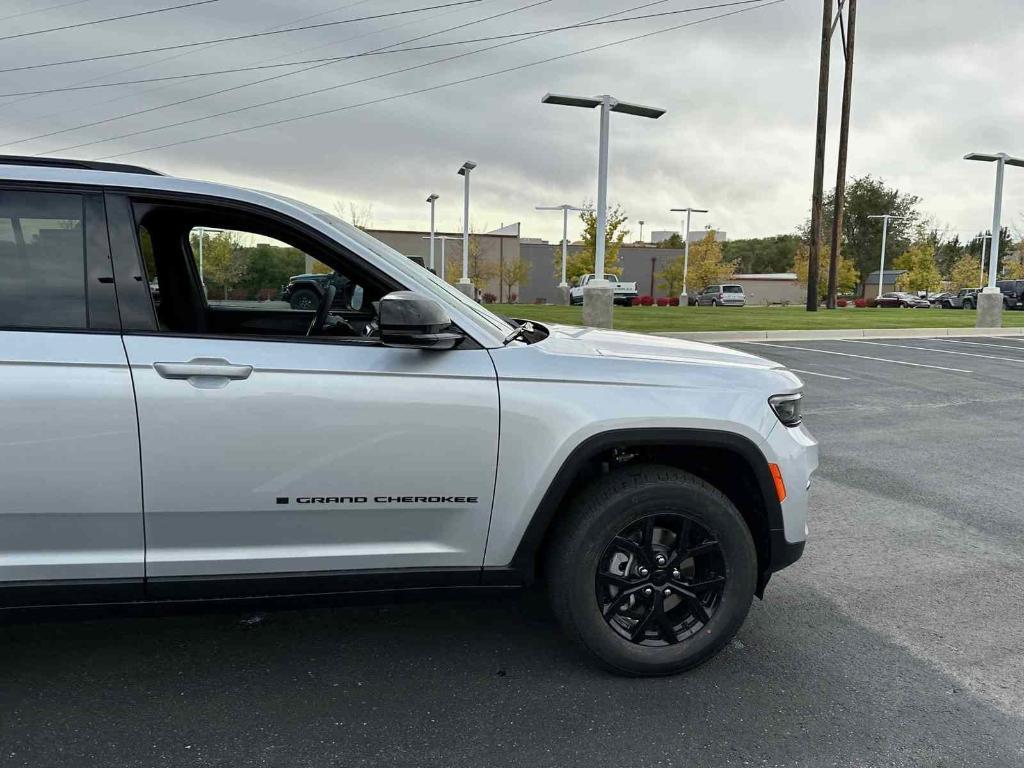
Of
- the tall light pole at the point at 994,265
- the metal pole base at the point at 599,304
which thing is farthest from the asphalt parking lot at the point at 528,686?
the tall light pole at the point at 994,265

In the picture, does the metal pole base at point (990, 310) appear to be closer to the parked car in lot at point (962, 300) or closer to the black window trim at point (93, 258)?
the black window trim at point (93, 258)

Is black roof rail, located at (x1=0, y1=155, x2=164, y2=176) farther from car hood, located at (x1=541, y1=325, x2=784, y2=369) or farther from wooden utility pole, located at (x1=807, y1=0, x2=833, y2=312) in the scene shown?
wooden utility pole, located at (x1=807, y1=0, x2=833, y2=312)

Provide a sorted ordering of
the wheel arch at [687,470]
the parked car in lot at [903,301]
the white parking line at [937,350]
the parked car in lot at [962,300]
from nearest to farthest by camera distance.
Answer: the wheel arch at [687,470] < the white parking line at [937,350] < the parked car in lot at [962,300] < the parked car in lot at [903,301]

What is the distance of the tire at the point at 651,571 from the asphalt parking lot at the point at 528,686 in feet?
0.48

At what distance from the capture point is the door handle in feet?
8.50

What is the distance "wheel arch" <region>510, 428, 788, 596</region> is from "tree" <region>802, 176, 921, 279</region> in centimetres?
8982

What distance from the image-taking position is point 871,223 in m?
87.7

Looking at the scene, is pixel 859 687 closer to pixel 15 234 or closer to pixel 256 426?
pixel 256 426

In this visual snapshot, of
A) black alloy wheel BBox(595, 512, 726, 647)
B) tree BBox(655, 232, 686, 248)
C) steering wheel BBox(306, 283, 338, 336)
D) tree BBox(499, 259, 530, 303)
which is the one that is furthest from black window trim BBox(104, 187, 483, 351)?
tree BBox(655, 232, 686, 248)

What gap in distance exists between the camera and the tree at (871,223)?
286 ft

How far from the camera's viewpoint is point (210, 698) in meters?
2.89

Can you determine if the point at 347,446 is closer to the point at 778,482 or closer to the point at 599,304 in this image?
→ the point at 778,482

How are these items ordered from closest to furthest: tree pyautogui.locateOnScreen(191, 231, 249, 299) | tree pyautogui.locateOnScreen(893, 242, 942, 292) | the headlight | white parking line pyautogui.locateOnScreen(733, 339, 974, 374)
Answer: the headlight
tree pyautogui.locateOnScreen(191, 231, 249, 299)
white parking line pyautogui.locateOnScreen(733, 339, 974, 374)
tree pyautogui.locateOnScreen(893, 242, 942, 292)

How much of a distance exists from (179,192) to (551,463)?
157 cm
